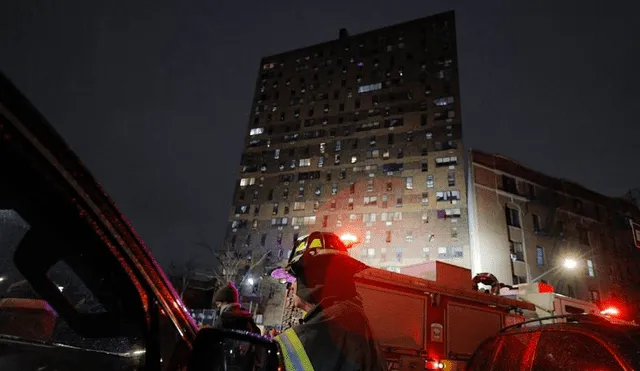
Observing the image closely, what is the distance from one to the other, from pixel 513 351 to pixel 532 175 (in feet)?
144

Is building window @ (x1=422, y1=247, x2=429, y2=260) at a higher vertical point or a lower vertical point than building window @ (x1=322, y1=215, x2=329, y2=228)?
lower

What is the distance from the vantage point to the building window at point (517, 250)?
128ft

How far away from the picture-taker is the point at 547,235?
135 ft

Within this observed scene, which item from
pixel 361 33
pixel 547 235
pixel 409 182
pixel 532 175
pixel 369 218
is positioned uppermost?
pixel 361 33

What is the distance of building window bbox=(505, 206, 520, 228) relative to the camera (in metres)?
40.2

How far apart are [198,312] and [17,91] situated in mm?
53265

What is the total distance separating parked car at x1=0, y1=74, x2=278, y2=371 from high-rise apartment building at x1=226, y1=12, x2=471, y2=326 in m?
49.0

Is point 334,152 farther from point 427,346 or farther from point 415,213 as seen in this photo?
point 427,346

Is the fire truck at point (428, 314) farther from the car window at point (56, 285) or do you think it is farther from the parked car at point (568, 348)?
the car window at point (56, 285)

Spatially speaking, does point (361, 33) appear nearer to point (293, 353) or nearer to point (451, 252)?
point (451, 252)

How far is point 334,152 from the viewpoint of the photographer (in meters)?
65.8

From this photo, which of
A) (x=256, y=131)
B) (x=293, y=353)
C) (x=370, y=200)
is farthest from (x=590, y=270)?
(x=256, y=131)

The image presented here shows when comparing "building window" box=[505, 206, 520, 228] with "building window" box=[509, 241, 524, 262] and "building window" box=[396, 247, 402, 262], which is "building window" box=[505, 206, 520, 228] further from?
"building window" box=[396, 247, 402, 262]

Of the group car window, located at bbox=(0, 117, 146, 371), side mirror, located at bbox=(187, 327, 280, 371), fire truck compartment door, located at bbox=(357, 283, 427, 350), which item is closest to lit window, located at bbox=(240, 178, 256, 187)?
fire truck compartment door, located at bbox=(357, 283, 427, 350)
